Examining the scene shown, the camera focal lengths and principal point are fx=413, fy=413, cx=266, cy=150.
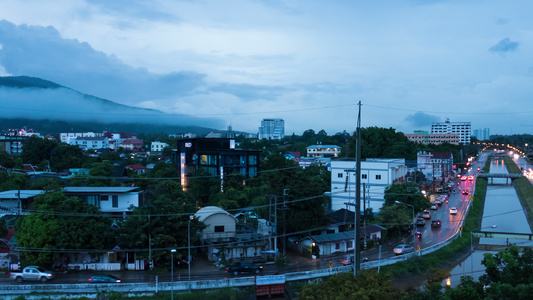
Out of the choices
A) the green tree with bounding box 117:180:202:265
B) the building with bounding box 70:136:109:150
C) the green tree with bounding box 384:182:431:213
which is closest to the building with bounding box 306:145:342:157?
the building with bounding box 70:136:109:150

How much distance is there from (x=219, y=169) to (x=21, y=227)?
1875cm

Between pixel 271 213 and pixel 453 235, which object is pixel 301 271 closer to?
pixel 271 213

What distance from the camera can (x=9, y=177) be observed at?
24.6 metres

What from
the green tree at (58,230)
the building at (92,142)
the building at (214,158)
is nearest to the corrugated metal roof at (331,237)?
the green tree at (58,230)

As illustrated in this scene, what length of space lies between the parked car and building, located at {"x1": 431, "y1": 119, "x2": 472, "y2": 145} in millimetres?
104417

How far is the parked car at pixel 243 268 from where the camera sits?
14688mm

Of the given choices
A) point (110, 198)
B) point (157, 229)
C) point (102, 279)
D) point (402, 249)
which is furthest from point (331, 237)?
point (110, 198)

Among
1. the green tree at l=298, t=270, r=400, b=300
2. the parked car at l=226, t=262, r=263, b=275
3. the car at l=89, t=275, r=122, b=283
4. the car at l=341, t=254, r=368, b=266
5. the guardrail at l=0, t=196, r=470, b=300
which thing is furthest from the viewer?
the car at l=341, t=254, r=368, b=266

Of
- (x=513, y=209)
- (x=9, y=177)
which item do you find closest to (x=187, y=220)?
(x=9, y=177)

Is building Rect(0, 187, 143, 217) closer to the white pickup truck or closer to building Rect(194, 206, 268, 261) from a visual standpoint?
building Rect(194, 206, 268, 261)

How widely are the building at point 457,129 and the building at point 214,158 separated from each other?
88.5 metres

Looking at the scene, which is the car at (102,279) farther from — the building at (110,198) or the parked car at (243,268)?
the building at (110,198)

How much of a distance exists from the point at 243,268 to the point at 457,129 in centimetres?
10852

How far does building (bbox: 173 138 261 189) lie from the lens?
32.9m
